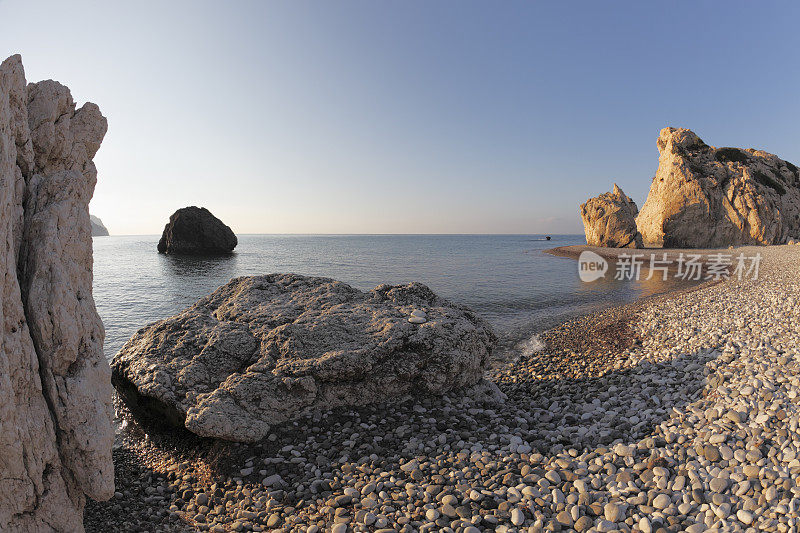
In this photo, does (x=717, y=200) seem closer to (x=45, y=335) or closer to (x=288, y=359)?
(x=288, y=359)

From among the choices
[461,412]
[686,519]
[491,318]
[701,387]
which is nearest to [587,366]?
[701,387]

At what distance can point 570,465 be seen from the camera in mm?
5406

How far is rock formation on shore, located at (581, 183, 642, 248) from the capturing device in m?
64.1

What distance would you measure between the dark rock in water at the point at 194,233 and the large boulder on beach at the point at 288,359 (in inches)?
2841

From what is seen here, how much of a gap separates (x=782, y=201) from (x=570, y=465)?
276 ft

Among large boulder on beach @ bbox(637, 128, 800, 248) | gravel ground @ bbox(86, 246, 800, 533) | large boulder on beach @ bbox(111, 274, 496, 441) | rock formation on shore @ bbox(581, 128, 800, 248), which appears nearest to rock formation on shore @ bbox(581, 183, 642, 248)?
rock formation on shore @ bbox(581, 128, 800, 248)

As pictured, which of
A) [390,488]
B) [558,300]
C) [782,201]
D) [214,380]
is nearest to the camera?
[390,488]

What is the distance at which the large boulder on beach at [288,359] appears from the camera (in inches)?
265

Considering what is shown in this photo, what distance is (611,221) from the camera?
6569 cm

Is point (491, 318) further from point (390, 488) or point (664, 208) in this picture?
point (664, 208)

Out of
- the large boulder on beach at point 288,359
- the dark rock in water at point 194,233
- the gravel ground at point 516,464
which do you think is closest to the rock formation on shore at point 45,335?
the gravel ground at point 516,464

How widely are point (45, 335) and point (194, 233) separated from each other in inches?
3042

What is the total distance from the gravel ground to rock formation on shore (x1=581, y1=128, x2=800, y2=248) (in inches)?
2566

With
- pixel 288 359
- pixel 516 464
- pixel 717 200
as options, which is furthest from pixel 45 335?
pixel 717 200
